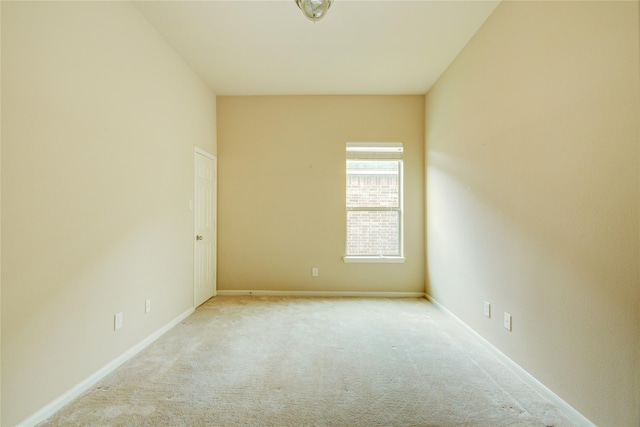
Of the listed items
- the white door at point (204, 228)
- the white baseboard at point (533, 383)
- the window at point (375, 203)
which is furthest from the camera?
the window at point (375, 203)

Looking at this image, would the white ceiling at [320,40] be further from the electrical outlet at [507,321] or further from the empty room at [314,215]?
the electrical outlet at [507,321]

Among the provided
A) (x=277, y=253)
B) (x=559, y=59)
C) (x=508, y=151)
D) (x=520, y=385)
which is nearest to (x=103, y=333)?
(x=277, y=253)

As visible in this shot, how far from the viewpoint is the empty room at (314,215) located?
1.48 m

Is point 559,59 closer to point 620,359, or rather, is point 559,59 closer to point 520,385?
point 620,359

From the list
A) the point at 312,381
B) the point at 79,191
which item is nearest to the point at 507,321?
the point at 312,381

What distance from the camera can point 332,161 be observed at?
413cm

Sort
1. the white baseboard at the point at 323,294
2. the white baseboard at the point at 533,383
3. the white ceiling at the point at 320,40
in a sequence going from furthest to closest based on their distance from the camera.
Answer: the white baseboard at the point at 323,294
the white ceiling at the point at 320,40
the white baseboard at the point at 533,383

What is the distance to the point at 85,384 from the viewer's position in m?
1.86

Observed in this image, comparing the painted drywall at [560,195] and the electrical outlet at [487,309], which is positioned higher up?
the painted drywall at [560,195]

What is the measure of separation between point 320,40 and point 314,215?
2214 millimetres

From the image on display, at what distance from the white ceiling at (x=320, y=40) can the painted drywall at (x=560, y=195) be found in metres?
0.42

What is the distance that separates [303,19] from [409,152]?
7.72 ft

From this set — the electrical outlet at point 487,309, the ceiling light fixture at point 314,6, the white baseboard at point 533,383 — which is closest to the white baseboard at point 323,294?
the white baseboard at point 533,383

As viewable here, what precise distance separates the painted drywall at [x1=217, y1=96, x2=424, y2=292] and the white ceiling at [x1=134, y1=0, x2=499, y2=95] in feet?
1.36
